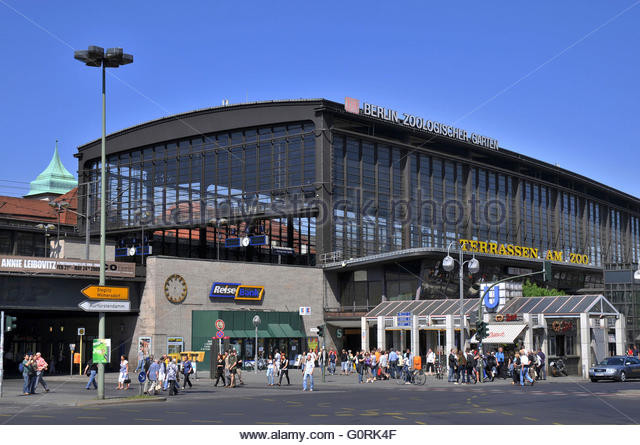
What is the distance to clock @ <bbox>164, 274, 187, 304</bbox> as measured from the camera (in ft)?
179


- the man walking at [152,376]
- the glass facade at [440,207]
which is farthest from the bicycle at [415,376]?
the glass facade at [440,207]

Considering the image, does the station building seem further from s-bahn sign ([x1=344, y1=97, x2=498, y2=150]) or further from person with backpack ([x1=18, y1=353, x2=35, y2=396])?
person with backpack ([x1=18, y1=353, x2=35, y2=396])

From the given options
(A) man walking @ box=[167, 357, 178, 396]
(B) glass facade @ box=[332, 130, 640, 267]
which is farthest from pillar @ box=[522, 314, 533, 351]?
(A) man walking @ box=[167, 357, 178, 396]

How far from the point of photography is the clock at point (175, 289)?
179ft

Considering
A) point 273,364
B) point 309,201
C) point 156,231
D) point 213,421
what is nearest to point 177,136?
point 156,231

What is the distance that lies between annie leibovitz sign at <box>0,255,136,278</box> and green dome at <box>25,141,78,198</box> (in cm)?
9131

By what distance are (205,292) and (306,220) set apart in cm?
1633

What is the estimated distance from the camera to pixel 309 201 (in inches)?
2613

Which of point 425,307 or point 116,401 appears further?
point 425,307

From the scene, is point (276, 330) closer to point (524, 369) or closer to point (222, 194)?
point (222, 194)

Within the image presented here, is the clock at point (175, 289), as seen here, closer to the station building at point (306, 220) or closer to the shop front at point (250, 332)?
the station building at point (306, 220)

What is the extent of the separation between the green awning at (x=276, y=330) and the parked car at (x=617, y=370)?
82.0 feet

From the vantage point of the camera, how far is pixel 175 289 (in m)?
55.0

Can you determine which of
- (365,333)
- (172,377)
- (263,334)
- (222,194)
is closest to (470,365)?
(172,377)
